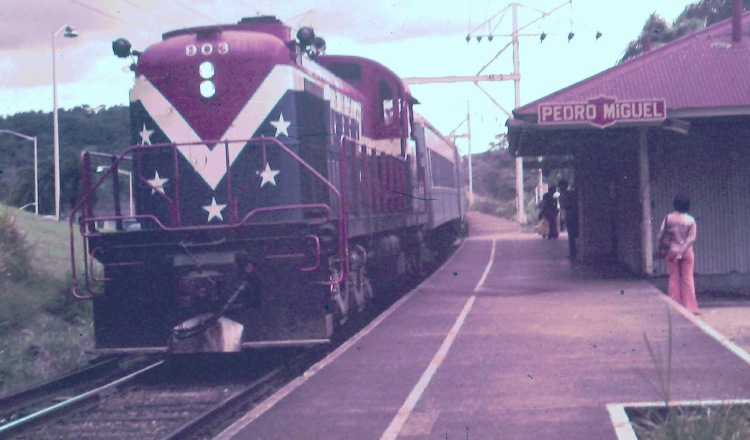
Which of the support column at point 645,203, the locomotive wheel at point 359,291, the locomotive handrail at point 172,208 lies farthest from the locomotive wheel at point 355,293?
the support column at point 645,203

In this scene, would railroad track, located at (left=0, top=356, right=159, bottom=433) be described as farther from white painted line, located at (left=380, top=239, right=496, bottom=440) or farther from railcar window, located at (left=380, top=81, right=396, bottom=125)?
railcar window, located at (left=380, top=81, right=396, bottom=125)

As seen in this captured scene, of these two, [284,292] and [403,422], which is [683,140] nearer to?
[284,292]

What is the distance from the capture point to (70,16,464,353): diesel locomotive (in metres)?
9.38

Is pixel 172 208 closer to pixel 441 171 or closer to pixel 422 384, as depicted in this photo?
pixel 422 384

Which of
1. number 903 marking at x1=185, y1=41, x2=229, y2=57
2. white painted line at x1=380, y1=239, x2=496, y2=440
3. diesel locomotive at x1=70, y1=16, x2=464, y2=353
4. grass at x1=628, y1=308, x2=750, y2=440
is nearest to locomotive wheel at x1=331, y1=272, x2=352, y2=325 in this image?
diesel locomotive at x1=70, y1=16, x2=464, y2=353

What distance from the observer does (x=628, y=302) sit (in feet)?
42.7

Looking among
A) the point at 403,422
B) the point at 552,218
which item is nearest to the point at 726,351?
the point at 403,422

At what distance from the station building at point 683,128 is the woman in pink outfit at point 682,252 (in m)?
2.02

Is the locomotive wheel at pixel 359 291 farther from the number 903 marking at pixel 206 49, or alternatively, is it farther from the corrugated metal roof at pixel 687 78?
the corrugated metal roof at pixel 687 78

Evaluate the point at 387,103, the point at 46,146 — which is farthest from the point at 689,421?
the point at 46,146

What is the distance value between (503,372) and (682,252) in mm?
5198

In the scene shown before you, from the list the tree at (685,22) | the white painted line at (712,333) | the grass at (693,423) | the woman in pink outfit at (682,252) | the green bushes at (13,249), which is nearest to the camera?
the grass at (693,423)

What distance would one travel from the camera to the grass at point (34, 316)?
1146 centimetres

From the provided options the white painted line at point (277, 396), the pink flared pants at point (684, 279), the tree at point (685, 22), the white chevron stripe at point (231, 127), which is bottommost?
the white painted line at point (277, 396)
